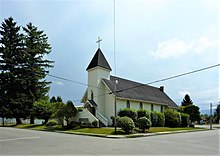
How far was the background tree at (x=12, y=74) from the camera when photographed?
3762 centimetres

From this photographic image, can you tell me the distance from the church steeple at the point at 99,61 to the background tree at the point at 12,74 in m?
12.6

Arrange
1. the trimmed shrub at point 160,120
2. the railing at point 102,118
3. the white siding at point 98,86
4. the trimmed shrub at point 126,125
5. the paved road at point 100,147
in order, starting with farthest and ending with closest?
the trimmed shrub at point 160,120, the white siding at point 98,86, the railing at point 102,118, the trimmed shrub at point 126,125, the paved road at point 100,147

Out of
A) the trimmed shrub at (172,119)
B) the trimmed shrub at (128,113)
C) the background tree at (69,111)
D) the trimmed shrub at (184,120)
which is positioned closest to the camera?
the background tree at (69,111)

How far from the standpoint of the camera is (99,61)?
109ft

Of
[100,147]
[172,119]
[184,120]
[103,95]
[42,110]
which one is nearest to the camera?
[100,147]

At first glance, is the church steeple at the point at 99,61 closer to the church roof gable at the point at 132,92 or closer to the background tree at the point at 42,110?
the church roof gable at the point at 132,92

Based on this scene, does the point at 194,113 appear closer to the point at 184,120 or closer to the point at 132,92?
the point at 184,120

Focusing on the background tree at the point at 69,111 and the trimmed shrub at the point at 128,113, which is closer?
the background tree at the point at 69,111

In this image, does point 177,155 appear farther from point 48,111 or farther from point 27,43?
point 27,43

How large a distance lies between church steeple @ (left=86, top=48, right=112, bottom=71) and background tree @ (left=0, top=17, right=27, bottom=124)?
12574mm

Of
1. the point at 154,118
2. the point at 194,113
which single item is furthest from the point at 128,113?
the point at 194,113

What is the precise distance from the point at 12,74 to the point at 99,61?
621 inches

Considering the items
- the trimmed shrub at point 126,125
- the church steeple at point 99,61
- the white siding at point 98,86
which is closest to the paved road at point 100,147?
the trimmed shrub at point 126,125

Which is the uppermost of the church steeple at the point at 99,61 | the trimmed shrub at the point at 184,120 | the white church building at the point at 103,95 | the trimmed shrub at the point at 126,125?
the church steeple at the point at 99,61
